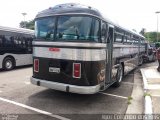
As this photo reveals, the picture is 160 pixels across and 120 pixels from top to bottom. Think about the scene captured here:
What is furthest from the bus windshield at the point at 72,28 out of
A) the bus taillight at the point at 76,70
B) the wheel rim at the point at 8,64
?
the wheel rim at the point at 8,64

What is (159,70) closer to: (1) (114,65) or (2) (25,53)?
(1) (114,65)

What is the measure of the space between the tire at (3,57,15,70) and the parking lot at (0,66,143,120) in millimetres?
5374

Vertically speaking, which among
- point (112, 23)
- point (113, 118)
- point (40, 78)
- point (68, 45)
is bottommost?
point (113, 118)

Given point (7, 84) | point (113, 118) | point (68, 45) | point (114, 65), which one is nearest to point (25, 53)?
point (7, 84)

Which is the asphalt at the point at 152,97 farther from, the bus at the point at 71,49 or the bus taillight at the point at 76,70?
the bus taillight at the point at 76,70

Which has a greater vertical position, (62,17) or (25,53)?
(62,17)

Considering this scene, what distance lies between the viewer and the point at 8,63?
46.3ft

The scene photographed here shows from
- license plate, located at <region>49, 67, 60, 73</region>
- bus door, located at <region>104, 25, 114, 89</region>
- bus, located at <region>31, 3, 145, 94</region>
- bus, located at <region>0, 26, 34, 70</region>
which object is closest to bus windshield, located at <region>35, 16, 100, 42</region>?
bus, located at <region>31, 3, 145, 94</region>

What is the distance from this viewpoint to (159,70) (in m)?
14.0

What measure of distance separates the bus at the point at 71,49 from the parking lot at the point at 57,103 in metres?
0.52

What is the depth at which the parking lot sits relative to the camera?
587cm

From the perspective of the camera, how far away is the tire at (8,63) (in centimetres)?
1386

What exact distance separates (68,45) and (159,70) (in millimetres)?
9274

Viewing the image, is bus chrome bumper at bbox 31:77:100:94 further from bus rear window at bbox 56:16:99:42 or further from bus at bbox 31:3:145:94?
bus rear window at bbox 56:16:99:42
